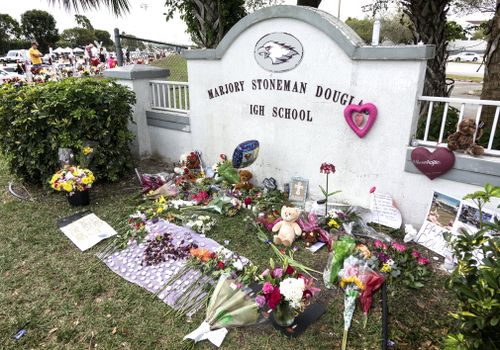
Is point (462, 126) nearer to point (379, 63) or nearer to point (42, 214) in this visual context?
point (379, 63)

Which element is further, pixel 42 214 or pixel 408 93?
pixel 42 214

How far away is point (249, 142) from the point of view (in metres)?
4.61

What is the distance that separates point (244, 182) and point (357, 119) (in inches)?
71.0

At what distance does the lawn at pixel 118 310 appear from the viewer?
8.40 ft

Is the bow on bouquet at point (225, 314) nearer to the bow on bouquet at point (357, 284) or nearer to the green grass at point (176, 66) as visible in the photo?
the bow on bouquet at point (357, 284)

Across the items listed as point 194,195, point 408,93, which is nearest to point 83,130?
point 194,195

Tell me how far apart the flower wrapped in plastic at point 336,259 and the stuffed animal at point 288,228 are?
466mm

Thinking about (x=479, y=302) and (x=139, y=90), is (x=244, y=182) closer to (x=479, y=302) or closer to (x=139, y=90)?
(x=139, y=90)

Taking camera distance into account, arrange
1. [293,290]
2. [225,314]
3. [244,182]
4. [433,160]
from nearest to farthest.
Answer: [293,290] < [225,314] < [433,160] < [244,182]

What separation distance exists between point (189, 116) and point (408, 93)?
328 cm

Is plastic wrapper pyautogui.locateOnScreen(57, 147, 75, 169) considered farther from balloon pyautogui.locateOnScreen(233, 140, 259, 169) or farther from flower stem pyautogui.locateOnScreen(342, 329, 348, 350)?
flower stem pyautogui.locateOnScreen(342, 329, 348, 350)

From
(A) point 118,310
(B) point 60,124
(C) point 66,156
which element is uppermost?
A: (B) point 60,124

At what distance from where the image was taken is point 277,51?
4.30m

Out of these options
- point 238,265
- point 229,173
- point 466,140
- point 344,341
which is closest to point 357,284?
point 344,341
